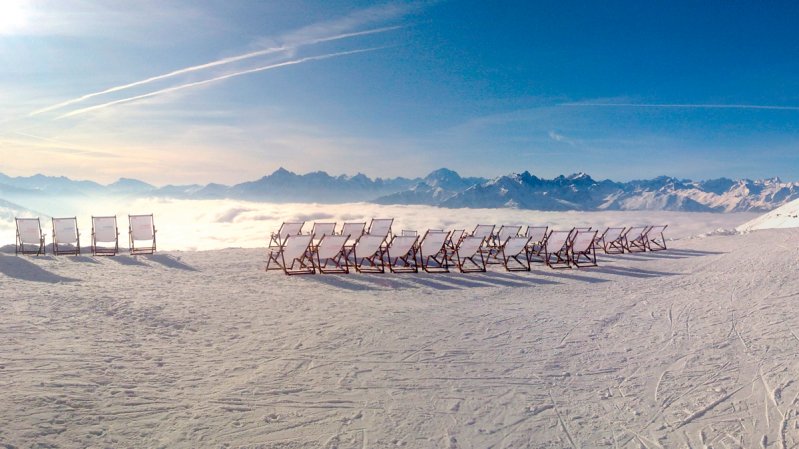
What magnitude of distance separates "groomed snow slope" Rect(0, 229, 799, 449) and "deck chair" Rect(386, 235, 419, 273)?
8.37 ft

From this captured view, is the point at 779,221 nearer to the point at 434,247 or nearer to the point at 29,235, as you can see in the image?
the point at 434,247

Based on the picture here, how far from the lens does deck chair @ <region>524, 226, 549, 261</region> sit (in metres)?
14.8

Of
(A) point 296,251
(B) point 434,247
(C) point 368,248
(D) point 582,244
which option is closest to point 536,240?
(D) point 582,244

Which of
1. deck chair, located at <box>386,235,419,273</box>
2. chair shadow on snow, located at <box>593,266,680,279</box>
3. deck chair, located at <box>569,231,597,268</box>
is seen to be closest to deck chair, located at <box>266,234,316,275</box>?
deck chair, located at <box>386,235,419,273</box>

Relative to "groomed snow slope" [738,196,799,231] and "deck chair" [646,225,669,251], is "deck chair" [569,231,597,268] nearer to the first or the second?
"deck chair" [646,225,669,251]

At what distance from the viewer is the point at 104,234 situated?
15.9m

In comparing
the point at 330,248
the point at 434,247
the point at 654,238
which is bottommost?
the point at 654,238

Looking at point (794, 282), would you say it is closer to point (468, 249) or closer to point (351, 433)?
point (468, 249)

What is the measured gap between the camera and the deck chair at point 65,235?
15.5m

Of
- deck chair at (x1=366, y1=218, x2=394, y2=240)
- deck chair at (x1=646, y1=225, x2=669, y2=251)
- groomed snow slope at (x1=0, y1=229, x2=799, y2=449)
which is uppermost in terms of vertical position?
deck chair at (x1=366, y1=218, x2=394, y2=240)

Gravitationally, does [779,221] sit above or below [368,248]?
below

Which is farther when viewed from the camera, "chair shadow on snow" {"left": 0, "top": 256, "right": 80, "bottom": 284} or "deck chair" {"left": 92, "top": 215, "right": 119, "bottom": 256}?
"deck chair" {"left": 92, "top": 215, "right": 119, "bottom": 256}

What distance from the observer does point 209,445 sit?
3.84 m

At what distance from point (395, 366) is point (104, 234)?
14.1 metres
